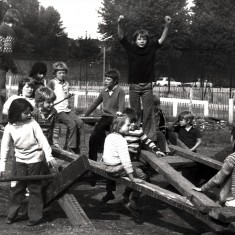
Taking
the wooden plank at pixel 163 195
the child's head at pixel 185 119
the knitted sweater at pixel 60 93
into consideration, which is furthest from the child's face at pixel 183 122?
the wooden plank at pixel 163 195

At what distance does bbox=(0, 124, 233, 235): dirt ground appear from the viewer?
239 inches

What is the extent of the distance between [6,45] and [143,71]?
10.4ft

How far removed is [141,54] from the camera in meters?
7.86

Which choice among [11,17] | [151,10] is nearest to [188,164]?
[11,17]

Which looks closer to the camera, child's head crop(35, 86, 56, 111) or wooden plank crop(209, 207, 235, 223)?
wooden plank crop(209, 207, 235, 223)

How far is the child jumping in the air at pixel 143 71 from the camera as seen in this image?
7.84m

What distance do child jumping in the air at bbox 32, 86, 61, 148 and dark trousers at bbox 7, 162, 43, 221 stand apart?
0.94 meters

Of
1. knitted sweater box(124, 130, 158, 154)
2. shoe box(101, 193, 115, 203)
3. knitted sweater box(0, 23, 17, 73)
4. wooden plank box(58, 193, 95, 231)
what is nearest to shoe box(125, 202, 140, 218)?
shoe box(101, 193, 115, 203)

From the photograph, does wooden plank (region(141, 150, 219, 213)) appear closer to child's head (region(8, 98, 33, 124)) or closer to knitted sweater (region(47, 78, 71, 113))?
knitted sweater (region(47, 78, 71, 113))

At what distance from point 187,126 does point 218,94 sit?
55.3 ft

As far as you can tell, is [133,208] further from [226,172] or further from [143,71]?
[143,71]

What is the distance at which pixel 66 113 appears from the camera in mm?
7727

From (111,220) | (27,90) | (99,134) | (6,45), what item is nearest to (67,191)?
(111,220)

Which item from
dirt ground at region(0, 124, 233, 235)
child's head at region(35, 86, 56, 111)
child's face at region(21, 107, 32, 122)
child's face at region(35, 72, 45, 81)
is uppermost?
child's face at region(35, 72, 45, 81)
